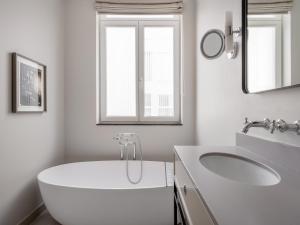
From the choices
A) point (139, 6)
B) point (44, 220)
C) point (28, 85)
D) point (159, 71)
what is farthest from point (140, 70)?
point (44, 220)

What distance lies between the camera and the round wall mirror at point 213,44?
1666mm

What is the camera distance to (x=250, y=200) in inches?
19.9

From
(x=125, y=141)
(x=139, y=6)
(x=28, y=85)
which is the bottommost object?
(x=125, y=141)

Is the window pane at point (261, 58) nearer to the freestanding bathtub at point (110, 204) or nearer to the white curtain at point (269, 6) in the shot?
the white curtain at point (269, 6)

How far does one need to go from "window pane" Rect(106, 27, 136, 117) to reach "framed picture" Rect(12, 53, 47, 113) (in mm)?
858

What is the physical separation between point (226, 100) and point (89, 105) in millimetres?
1703

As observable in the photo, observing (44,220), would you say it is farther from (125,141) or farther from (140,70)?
(140,70)

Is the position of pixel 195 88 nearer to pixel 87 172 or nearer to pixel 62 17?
pixel 87 172

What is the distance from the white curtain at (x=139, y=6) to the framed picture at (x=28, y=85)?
109 cm

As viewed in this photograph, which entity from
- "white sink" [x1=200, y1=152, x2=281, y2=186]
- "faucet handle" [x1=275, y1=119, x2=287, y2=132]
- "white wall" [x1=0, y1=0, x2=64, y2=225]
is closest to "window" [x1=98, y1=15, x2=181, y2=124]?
"white wall" [x1=0, y1=0, x2=64, y2=225]

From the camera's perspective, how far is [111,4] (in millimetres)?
2572

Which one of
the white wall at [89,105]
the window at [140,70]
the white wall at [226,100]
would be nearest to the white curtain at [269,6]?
the white wall at [226,100]

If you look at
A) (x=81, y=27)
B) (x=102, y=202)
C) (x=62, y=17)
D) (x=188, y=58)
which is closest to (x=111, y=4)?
(x=81, y=27)

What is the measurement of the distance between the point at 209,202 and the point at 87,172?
83.0 inches
